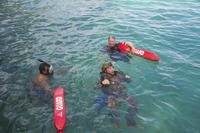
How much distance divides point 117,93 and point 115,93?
75mm

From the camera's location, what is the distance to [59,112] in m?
8.03

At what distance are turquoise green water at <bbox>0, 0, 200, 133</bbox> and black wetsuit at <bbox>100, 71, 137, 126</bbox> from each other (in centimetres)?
24

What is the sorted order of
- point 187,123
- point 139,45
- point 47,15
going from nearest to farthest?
point 187,123, point 139,45, point 47,15

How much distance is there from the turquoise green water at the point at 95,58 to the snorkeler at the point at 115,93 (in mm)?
234

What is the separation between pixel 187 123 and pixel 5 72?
777 centimetres

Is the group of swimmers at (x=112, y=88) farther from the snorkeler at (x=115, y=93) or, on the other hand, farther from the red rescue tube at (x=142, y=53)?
the red rescue tube at (x=142, y=53)

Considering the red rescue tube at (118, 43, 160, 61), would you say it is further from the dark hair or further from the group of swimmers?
the dark hair

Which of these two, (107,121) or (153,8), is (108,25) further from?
(107,121)

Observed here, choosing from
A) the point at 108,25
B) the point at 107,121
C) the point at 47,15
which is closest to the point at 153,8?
the point at 108,25

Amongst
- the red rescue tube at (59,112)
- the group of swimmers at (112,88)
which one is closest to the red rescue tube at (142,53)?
the group of swimmers at (112,88)

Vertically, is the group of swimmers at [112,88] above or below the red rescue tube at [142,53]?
below

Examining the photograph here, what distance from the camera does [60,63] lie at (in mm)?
11734

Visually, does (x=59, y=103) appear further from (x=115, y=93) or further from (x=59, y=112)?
(x=115, y=93)

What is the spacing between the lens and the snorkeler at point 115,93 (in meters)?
8.20
